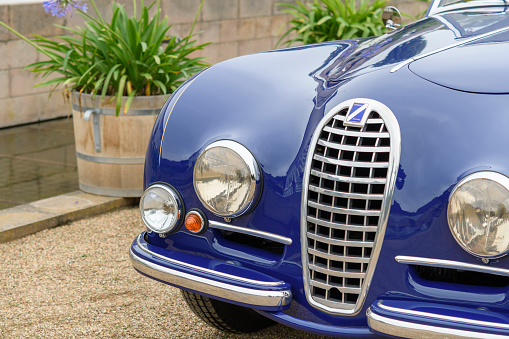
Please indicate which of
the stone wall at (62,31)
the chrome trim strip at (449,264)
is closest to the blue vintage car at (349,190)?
the chrome trim strip at (449,264)

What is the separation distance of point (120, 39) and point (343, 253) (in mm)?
3049

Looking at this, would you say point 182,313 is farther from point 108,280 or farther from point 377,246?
point 377,246

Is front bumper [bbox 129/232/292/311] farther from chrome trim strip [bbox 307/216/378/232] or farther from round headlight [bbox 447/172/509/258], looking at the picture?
round headlight [bbox 447/172/509/258]

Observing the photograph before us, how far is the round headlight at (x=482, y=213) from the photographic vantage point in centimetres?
203

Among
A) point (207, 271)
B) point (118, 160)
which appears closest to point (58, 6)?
point (118, 160)

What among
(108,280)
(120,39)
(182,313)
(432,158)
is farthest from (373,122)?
(120,39)

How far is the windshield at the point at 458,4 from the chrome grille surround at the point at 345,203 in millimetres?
1514

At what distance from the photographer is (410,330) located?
2.07m

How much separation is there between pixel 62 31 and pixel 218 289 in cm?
594

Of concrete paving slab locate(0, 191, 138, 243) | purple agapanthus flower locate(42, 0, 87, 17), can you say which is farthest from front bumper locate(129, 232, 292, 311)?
purple agapanthus flower locate(42, 0, 87, 17)

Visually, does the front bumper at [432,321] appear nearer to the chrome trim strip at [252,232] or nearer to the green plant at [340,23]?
the chrome trim strip at [252,232]

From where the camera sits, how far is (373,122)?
2236 millimetres

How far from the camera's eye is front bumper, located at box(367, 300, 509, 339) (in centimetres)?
200

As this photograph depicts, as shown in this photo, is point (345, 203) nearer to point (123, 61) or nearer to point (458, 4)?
point (458, 4)
